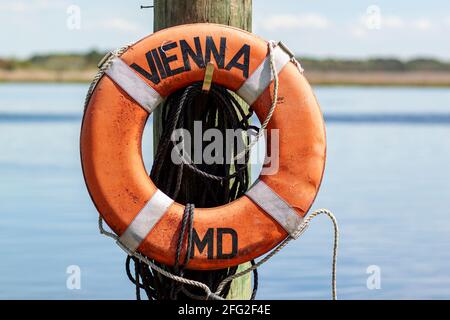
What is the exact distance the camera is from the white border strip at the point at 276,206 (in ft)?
11.3

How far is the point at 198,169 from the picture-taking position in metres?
3.49

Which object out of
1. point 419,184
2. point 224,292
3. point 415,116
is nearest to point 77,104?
point 415,116

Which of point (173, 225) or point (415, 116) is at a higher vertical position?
point (173, 225)

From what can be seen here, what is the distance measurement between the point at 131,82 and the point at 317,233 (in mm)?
3865

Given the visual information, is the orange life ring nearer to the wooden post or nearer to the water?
the wooden post

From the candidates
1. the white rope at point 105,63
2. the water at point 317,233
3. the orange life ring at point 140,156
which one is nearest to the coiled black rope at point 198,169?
the orange life ring at point 140,156

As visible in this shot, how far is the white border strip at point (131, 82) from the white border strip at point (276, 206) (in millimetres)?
445

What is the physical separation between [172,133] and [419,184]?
7182mm

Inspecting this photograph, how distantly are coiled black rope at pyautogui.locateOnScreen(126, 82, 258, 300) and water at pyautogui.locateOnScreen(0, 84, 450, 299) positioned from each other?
198 centimetres

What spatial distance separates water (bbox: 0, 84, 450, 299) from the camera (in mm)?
5734

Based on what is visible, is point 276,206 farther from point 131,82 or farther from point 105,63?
point 105,63

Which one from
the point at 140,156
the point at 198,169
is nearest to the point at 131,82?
the point at 140,156

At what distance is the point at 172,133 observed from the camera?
136 inches
